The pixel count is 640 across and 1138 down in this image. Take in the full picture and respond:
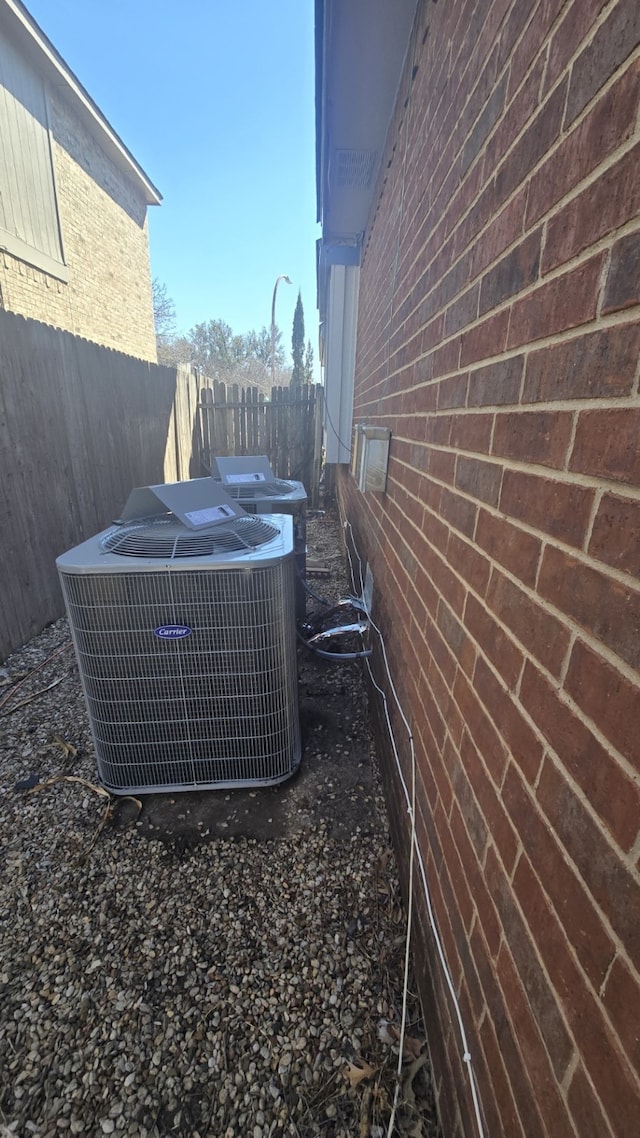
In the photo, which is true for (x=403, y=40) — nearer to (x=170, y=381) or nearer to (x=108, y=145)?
(x=170, y=381)

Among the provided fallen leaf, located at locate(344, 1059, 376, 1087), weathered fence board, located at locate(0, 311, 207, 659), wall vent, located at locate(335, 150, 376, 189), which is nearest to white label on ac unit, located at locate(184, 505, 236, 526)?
fallen leaf, located at locate(344, 1059, 376, 1087)

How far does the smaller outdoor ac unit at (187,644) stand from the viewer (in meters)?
1.83

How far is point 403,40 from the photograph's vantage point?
2.13 metres

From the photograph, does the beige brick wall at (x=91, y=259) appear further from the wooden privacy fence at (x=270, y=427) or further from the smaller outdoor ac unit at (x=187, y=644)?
the smaller outdoor ac unit at (x=187, y=644)

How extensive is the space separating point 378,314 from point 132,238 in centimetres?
1050

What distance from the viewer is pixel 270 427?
27.3ft

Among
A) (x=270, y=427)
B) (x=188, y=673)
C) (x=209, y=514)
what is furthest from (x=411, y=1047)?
(x=270, y=427)

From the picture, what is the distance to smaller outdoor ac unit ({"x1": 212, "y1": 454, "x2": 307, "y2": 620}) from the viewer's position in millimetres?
3324

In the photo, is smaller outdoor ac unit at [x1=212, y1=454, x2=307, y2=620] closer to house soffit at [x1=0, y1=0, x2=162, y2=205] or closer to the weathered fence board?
the weathered fence board

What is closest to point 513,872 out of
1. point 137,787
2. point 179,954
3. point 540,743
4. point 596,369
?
point 540,743

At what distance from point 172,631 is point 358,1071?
1.45 metres

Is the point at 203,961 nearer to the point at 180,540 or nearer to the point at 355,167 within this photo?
the point at 180,540

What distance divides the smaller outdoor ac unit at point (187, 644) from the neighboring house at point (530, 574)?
69 centimetres

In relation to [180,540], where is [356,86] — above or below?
above
